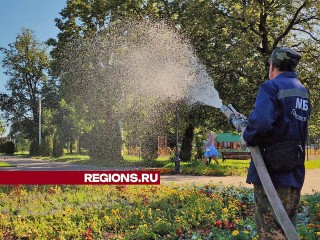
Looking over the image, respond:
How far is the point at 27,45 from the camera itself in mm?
55844

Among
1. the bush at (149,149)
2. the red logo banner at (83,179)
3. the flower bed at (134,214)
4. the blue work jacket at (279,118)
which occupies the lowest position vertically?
the flower bed at (134,214)

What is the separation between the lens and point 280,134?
354cm

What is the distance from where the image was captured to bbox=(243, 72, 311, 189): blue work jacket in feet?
11.3

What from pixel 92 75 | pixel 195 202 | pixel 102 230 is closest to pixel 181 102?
pixel 92 75

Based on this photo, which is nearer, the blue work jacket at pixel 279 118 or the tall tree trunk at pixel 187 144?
the blue work jacket at pixel 279 118

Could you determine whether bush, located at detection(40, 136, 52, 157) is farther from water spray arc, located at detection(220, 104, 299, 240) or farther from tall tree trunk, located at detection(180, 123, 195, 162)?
water spray arc, located at detection(220, 104, 299, 240)

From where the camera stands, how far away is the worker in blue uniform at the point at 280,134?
346cm

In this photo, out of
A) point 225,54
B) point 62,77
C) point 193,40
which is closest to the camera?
point 225,54

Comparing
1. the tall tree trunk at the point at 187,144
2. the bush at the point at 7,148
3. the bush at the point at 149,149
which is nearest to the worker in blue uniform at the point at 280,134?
the bush at the point at 149,149

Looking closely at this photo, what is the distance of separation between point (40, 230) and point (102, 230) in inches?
36.9

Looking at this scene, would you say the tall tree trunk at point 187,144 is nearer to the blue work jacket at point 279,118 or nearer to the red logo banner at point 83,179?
the red logo banner at point 83,179

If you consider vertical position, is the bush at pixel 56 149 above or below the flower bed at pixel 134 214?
above

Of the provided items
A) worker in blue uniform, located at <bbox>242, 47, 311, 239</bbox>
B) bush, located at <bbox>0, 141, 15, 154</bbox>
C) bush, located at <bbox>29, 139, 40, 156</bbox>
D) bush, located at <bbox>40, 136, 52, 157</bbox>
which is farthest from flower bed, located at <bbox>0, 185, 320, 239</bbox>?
bush, located at <bbox>0, 141, 15, 154</bbox>

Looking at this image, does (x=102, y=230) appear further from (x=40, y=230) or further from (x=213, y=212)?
(x=213, y=212)
